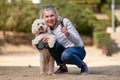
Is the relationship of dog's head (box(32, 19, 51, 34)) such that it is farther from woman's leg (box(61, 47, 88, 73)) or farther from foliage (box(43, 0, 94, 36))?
foliage (box(43, 0, 94, 36))

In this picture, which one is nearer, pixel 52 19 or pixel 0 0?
pixel 52 19

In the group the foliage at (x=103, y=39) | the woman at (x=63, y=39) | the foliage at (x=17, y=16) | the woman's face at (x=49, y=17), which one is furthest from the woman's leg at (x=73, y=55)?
the foliage at (x=17, y=16)

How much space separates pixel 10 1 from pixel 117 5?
10883mm

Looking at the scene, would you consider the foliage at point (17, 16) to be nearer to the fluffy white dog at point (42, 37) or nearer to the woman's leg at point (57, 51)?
the woman's leg at point (57, 51)

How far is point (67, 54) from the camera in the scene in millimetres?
9102

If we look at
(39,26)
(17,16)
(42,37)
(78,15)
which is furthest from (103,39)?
(39,26)

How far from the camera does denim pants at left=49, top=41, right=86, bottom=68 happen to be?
30.0ft

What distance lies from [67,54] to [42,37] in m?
0.63

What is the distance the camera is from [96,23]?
3822cm

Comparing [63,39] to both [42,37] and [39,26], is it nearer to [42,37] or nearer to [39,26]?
[42,37]

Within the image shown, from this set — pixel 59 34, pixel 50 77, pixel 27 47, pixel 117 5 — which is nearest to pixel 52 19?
pixel 59 34

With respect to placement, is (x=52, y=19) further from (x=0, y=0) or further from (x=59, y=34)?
(x=0, y=0)

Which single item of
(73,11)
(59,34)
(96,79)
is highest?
(73,11)

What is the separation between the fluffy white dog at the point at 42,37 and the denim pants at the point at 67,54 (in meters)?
0.15
